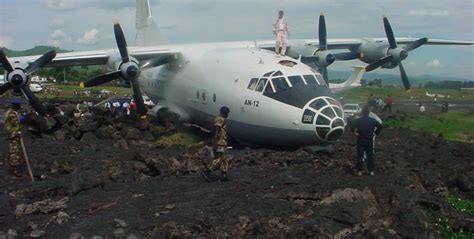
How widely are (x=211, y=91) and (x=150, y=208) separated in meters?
9.86

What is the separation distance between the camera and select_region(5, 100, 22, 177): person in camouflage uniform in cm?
1448

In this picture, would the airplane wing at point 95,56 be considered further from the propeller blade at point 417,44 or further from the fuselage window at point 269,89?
the propeller blade at point 417,44

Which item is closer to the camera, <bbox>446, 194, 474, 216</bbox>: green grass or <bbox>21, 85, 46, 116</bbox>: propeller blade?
<bbox>446, 194, 474, 216</bbox>: green grass

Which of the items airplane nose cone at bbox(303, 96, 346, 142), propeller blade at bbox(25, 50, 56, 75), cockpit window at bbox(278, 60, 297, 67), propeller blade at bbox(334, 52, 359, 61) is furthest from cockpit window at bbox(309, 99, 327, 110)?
propeller blade at bbox(25, 50, 56, 75)

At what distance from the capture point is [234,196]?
11.8 metres

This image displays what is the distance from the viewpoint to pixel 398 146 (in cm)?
2133

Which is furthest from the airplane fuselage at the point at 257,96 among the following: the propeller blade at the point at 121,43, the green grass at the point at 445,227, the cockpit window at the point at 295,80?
→ the green grass at the point at 445,227

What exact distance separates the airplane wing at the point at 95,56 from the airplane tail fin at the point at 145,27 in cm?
704

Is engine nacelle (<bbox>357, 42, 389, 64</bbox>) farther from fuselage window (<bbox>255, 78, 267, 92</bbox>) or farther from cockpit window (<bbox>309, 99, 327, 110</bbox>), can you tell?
cockpit window (<bbox>309, 99, 327, 110</bbox>)

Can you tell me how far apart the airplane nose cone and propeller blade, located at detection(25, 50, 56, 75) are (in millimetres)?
11939

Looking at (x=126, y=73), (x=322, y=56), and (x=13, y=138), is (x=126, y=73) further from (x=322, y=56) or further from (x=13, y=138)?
(x=322, y=56)

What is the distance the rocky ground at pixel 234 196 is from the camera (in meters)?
9.88

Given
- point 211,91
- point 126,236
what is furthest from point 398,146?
point 126,236

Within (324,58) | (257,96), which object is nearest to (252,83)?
(257,96)
